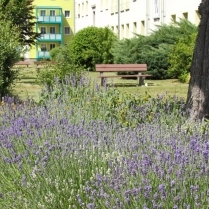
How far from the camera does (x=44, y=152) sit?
207 inches

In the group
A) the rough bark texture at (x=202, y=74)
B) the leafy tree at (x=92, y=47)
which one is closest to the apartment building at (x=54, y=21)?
the leafy tree at (x=92, y=47)

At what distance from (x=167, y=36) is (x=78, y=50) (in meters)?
14.1

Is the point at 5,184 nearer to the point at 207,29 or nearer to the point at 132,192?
the point at 132,192

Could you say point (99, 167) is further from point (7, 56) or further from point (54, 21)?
point (54, 21)

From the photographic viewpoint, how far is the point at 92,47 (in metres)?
43.5

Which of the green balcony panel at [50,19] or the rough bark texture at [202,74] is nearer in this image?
the rough bark texture at [202,74]

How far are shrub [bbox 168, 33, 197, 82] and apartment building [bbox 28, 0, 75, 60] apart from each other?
5626 cm

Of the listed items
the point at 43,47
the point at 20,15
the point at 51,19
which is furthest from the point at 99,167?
the point at 43,47

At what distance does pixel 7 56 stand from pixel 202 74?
814cm

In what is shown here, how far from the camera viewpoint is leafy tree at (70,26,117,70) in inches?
1697

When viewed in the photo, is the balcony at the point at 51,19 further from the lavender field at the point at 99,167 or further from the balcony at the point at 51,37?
the lavender field at the point at 99,167

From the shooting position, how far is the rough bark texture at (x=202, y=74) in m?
8.34

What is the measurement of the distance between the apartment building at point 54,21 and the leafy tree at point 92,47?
1550 inches

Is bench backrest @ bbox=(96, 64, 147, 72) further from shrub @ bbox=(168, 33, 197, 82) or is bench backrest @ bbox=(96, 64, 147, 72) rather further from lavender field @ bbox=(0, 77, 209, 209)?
lavender field @ bbox=(0, 77, 209, 209)
